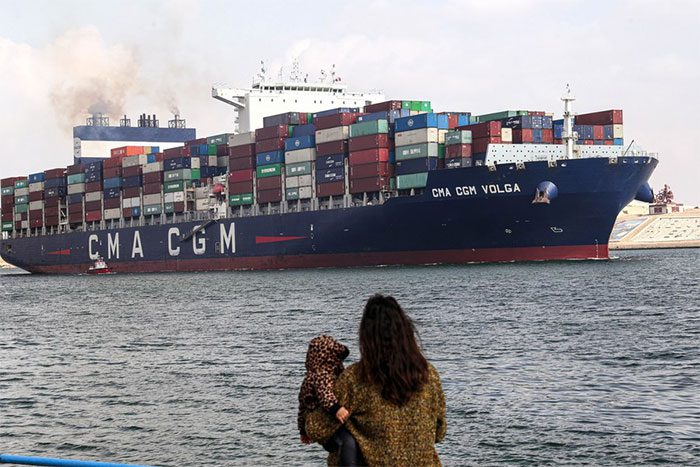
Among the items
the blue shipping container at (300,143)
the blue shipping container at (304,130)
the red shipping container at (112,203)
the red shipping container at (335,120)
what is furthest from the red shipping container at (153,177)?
the red shipping container at (335,120)

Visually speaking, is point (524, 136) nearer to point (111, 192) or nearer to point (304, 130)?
point (304, 130)

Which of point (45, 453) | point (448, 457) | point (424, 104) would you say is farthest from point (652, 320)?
point (424, 104)

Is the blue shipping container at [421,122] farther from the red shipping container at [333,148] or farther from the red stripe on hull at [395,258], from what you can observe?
the red stripe on hull at [395,258]

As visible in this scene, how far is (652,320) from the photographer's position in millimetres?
27969

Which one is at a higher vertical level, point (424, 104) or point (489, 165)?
point (424, 104)

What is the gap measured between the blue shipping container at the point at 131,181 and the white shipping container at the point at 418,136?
83.0 feet

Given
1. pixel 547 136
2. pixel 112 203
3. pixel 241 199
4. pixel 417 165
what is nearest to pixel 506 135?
pixel 547 136

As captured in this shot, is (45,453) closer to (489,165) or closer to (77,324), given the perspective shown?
(77,324)

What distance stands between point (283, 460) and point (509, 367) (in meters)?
7.74

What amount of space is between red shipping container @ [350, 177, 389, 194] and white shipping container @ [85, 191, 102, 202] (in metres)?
27.6

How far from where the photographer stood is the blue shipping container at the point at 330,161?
56.1 meters

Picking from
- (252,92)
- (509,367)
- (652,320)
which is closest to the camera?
(509,367)

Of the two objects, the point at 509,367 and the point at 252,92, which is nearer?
the point at 509,367

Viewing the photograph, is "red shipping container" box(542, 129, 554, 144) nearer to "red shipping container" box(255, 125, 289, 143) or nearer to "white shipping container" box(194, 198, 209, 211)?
"red shipping container" box(255, 125, 289, 143)
